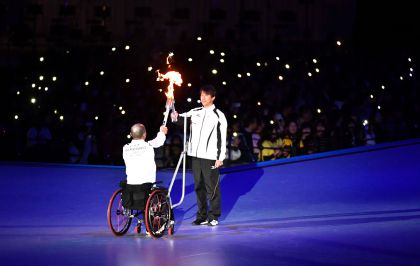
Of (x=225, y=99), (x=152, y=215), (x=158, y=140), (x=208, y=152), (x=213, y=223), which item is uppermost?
(x=225, y=99)

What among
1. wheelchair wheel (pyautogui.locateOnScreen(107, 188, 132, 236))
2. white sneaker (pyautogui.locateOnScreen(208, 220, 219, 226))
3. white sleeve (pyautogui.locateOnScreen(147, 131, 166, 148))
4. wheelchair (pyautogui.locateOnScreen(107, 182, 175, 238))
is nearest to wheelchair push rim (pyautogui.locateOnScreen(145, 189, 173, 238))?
wheelchair (pyautogui.locateOnScreen(107, 182, 175, 238))

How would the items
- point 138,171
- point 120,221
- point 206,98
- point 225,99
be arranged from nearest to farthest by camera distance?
point 138,171 < point 120,221 < point 206,98 < point 225,99

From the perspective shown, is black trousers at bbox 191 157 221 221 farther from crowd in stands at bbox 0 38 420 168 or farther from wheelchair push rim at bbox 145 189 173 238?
crowd in stands at bbox 0 38 420 168

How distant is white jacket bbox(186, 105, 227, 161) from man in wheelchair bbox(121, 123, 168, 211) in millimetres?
826

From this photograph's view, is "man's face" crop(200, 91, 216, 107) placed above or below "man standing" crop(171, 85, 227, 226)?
above

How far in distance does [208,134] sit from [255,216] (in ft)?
3.85

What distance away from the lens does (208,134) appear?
9258 mm

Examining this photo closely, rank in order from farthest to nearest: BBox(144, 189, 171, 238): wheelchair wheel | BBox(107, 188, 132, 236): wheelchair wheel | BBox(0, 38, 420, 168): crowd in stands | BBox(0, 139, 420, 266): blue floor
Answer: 1. BBox(0, 38, 420, 168): crowd in stands
2. BBox(107, 188, 132, 236): wheelchair wheel
3. BBox(144, 189, 171, 238): wheelchair wheel
4. BBox(0, 139, 420, 266): blue floor

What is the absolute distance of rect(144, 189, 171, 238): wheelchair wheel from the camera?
Answer: 8.17 m

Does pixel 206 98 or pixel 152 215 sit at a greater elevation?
pixel 206 98

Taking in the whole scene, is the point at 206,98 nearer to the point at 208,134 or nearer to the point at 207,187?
the point at 208,134

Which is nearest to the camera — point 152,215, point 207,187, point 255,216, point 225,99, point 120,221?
point 152,215

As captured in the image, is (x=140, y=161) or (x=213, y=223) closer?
(x=140, y=161)

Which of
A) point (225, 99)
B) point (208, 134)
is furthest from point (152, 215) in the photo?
point (225, 99)
